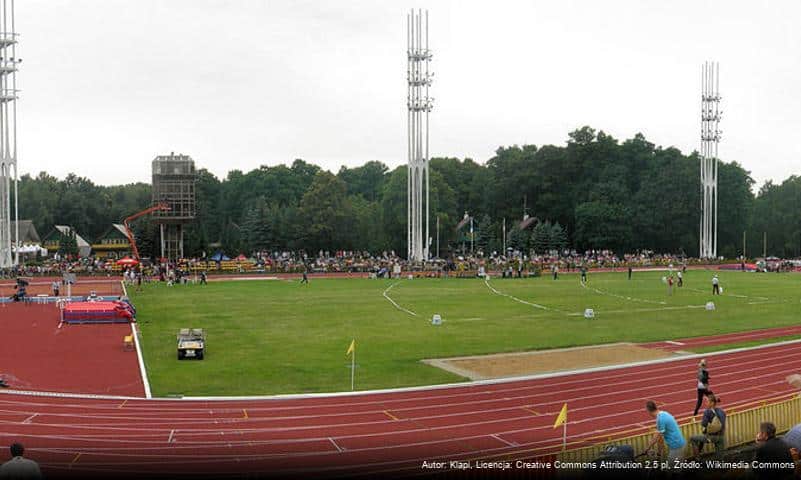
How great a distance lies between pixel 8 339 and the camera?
91.7 feet

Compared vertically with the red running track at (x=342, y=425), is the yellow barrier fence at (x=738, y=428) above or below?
above

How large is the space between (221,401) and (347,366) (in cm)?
551

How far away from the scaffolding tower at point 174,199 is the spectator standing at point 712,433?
8360 cm

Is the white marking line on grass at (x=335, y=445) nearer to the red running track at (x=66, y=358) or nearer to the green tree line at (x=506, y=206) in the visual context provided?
the red running track at (x=66, y=358)

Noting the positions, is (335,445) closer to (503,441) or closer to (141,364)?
(503,441)

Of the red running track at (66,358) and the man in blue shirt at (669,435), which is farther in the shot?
the red running track at (66,358)

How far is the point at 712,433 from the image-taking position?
1216 cm

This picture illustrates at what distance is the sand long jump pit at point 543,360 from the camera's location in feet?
72.3

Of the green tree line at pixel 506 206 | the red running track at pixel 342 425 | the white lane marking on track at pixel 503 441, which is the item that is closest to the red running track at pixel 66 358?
the red running track at pixel 342 425

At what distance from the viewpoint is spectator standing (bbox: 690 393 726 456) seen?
11930 millimetres

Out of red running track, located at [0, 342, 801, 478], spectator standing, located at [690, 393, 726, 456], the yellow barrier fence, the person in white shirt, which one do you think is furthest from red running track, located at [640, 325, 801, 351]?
the person in white shirt

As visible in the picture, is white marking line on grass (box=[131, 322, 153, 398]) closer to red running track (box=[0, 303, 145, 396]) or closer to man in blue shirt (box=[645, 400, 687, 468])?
red running track (box=[0, 303, 145, 396])

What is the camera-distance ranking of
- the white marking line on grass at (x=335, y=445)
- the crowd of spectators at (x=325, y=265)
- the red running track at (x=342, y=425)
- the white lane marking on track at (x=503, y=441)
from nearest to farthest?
1. the red running track at (x=342, y=425)
2. the white marking line on grass at (x=335, y=445)
3. the white lane marking on track at (x=503, y=441)
4. the crowd of spectators at (x=325, y=265)

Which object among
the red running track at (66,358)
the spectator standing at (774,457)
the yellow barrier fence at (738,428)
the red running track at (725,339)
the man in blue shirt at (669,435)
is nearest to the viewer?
the spectator standing at (774,457)
